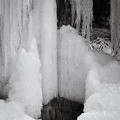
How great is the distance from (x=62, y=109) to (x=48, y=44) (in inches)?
28.1

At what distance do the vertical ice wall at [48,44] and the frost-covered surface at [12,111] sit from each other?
33 centimetres

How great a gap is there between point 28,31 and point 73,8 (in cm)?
Result: 57

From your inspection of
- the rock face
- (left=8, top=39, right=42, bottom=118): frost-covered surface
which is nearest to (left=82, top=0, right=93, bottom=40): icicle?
(left=8, top=39, right=42, bottom=118): frost-covered surface

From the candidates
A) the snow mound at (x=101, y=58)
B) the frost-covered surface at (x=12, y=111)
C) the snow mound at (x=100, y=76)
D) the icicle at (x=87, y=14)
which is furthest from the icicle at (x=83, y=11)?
the frost-covered surface at (x=12, y=111)

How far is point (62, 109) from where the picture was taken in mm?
2496

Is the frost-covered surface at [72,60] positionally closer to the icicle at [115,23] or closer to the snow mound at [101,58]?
the snow mound at [101,58]

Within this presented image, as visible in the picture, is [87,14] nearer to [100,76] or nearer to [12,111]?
[100,76]

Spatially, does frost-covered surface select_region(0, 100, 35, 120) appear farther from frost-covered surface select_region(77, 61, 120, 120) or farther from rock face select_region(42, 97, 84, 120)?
frost-covered surface select_region(77, 61, 120, 120)

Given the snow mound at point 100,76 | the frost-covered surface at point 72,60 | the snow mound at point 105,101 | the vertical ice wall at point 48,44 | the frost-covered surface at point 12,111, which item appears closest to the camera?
the snow mound at point 105,101

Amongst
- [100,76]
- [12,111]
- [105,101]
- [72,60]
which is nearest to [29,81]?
[12,111]

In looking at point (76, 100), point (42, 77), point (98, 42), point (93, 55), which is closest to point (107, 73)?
point (93, 55)

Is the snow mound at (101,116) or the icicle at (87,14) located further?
the icicle at (87,14)

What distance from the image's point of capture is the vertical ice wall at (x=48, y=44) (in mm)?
2309

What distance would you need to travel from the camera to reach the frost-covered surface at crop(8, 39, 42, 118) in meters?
2.24
